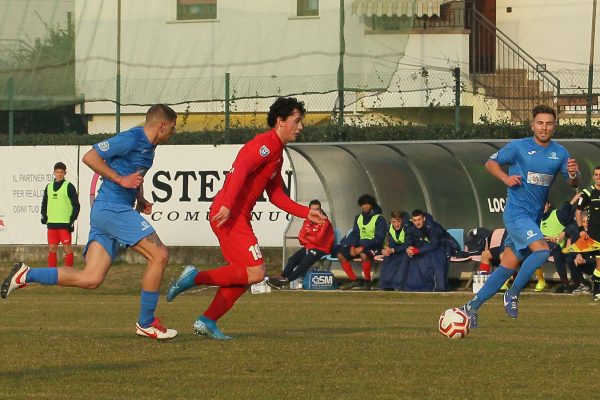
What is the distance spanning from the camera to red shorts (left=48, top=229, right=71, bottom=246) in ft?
90.7

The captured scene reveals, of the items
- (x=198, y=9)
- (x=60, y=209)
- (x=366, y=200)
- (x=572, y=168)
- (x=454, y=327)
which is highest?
(x=198, y=9)

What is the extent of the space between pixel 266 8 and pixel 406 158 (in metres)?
4.65

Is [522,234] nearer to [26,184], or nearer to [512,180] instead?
[512,180]

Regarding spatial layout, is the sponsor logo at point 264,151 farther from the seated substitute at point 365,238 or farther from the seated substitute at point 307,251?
the seated substitute at point 365,238

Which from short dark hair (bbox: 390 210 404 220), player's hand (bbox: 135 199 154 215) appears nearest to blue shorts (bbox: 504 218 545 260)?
player's hand (bbox: 135 199 154 215)

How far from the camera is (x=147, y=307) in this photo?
38.8ft

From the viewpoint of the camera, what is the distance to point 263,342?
11883 millimetres

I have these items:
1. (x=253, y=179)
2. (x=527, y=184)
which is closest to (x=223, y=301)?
(x=253, y=179)

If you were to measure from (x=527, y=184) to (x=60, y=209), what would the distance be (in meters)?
15.5

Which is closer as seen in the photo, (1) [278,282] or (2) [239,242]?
(2) [239,242]

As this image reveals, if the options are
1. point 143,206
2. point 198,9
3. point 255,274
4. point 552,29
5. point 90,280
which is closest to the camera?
point 90,280

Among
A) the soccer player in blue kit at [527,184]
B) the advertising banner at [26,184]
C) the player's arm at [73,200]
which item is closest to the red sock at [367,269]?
the player's arm at [73,200]

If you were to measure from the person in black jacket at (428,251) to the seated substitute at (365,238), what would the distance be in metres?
1.00

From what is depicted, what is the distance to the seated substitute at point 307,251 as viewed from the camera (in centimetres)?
2525
